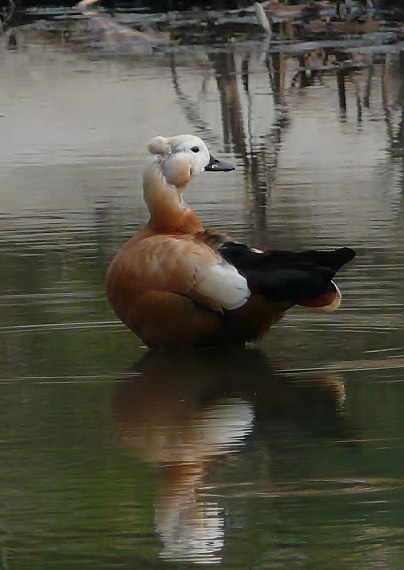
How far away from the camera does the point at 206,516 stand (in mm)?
4430

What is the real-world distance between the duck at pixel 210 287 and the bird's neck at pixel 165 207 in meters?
0.12

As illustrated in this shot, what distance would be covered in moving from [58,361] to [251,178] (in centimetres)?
440

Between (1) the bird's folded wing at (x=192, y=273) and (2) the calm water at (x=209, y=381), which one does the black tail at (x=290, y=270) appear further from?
(2) the calm water at (x=209, y=381)

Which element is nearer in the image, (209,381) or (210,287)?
(209,381)

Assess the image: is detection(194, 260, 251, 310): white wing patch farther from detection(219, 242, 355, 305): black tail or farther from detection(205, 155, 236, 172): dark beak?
detection(205, 155, 236, 172): dark beak

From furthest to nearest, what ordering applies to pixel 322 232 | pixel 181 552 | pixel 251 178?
pixel 251 178, pixel 322 232, pixel 181 552

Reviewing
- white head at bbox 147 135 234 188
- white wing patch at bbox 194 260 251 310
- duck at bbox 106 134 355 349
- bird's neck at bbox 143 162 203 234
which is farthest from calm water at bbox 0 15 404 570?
white head at bbox 147 135 234 188

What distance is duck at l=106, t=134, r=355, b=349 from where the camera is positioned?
627 cm

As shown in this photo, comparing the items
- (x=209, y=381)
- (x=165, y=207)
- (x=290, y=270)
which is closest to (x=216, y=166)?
(x=165, y=207)

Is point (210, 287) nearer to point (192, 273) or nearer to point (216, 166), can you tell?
point (192, 273)

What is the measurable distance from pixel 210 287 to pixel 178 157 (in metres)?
0.79

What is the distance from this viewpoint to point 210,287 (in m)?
6.35

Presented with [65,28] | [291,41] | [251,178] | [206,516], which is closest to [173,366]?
[206,516]

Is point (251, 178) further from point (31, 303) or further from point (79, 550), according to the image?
point (79, 550)
